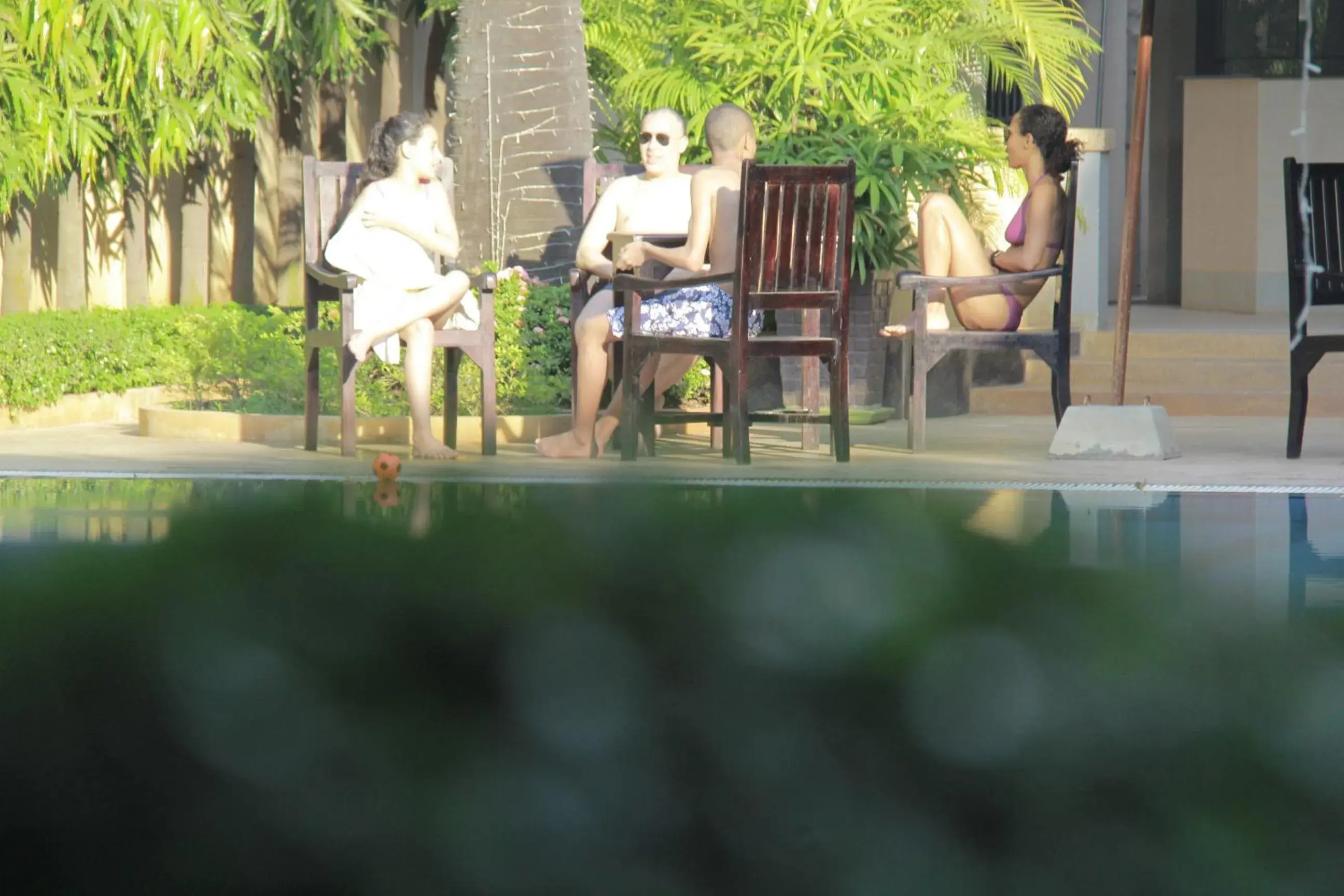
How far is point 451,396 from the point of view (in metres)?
9.29

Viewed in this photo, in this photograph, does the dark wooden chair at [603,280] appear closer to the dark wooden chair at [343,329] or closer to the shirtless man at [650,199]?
the shirtless man at [650,199]

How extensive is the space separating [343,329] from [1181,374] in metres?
4.85

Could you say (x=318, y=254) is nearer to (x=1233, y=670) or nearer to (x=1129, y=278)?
(x=1129, y=278)

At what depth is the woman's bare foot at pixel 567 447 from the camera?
897 cm

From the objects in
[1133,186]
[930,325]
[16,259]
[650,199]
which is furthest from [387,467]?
[16,259]

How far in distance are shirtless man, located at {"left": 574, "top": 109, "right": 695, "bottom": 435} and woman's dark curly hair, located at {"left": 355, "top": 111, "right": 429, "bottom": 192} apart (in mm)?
766

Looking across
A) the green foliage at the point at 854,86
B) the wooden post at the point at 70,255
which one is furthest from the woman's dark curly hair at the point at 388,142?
the wooden post at the point at 70,255

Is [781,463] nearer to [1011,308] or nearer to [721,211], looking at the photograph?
[721,211]

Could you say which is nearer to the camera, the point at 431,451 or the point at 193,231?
the point at 431,451

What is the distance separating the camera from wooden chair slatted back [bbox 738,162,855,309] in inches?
332

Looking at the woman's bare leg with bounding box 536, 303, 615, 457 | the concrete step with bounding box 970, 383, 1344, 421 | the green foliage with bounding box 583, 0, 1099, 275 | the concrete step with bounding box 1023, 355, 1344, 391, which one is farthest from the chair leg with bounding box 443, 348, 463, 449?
the concrete step with bounding box 1023, 355, 1344, 391

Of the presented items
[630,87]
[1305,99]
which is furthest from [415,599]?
[1305,99]

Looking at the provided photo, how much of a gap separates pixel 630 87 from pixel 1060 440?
378cm

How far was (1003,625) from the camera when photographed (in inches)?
204
